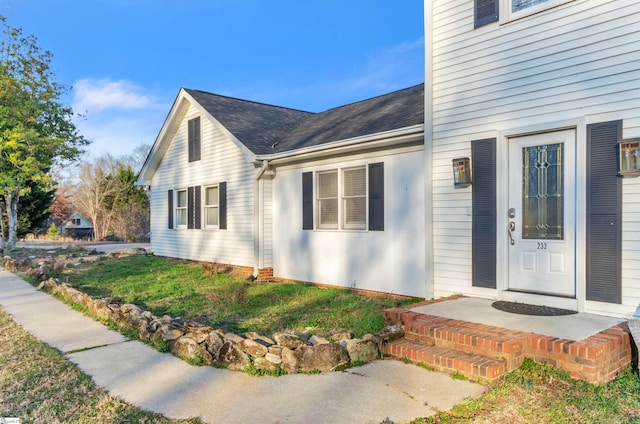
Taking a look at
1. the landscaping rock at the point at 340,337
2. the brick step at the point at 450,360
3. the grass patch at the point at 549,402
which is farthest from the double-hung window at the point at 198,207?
the grass patch at the point at 549,402

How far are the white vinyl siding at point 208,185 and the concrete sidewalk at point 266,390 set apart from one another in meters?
5.29

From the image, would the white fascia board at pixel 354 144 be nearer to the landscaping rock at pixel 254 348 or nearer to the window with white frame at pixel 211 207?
the window with white frame at pixel 211 207

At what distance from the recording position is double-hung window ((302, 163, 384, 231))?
705 cm

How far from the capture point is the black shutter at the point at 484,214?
17.3 ft

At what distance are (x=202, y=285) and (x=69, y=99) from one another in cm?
1298

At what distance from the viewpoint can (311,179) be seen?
8211mm

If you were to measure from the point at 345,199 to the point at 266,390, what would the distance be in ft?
15.2

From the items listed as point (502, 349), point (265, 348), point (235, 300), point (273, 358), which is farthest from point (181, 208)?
point (502, 349)

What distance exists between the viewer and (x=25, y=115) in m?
15.2

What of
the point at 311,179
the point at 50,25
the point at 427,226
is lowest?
the point at 427,226

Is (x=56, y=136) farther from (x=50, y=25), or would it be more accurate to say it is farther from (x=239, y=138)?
(x=239, y=138)

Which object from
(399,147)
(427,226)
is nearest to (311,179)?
(399,147)

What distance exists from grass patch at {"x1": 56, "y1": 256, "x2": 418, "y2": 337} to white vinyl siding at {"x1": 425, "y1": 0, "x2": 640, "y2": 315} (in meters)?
1.46

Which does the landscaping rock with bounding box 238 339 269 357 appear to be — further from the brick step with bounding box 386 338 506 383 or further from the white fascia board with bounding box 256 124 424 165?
the white fascia board with bounding box 256 124 424 165
